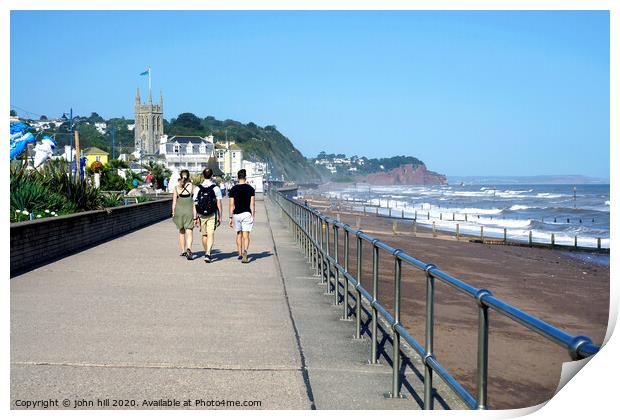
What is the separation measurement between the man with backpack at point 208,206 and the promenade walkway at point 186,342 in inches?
53.1

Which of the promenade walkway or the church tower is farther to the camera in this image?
the church tower

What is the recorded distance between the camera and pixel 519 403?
7648mm

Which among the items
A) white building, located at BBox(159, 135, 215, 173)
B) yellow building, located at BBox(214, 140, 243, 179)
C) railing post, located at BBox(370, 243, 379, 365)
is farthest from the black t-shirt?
yellow building, located at BBox(214, 140, 243, 179)

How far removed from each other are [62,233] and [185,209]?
7.14ft

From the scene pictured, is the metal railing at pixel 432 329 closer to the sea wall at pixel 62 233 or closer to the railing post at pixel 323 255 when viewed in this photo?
the railing post at pixel 323 255

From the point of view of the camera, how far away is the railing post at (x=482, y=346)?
12.7 feet

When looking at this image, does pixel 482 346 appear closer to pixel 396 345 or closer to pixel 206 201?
pixel 396 345

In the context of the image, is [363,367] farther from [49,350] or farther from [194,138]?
[194,138]

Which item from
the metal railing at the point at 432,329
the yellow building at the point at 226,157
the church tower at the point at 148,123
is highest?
the church tower at the point at 148,123

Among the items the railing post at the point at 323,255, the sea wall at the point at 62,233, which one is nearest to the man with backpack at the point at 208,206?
the sea wall at the point at 62,233

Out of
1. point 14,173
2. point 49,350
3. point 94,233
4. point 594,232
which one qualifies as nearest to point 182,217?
point 94,233

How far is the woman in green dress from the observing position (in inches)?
574

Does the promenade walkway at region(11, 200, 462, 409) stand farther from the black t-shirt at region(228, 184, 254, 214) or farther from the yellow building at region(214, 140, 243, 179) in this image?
the yellow building at region(214, 140, 243, 179)

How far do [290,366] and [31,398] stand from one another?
2022 millimetres
